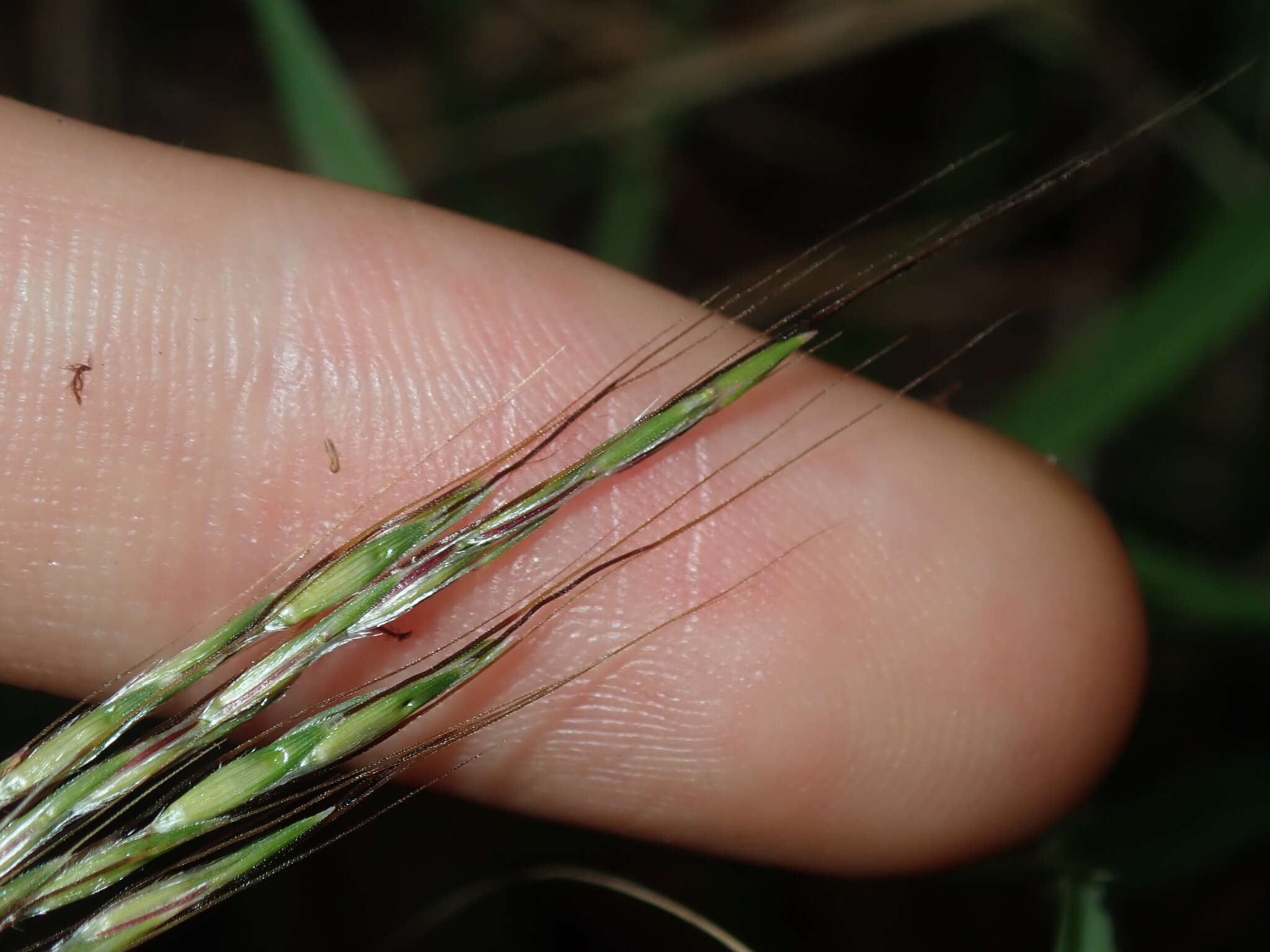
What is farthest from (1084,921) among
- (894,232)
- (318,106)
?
(894,232)

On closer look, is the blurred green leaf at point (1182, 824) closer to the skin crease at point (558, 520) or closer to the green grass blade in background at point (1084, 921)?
the skin crease at point (558, 520)

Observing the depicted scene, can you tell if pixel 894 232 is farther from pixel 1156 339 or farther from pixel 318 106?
pixel 318 106

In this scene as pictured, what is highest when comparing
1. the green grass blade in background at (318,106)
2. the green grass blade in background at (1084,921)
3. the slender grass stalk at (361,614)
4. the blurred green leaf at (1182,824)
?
the green grass blade in background at (318,106)

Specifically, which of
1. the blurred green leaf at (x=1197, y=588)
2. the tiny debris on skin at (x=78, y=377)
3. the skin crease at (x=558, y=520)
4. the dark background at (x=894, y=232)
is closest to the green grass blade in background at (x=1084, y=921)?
the skin crease at (x=558, y=520)

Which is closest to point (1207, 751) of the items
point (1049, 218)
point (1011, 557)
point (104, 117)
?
point (1011, 557)

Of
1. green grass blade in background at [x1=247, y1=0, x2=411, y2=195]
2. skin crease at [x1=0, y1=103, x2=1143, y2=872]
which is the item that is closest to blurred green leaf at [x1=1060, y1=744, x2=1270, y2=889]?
skin crease at [x1=0, y1=103, x2=1143, y2=872]

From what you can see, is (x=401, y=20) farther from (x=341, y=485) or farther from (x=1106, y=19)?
(x=341, y=485)
